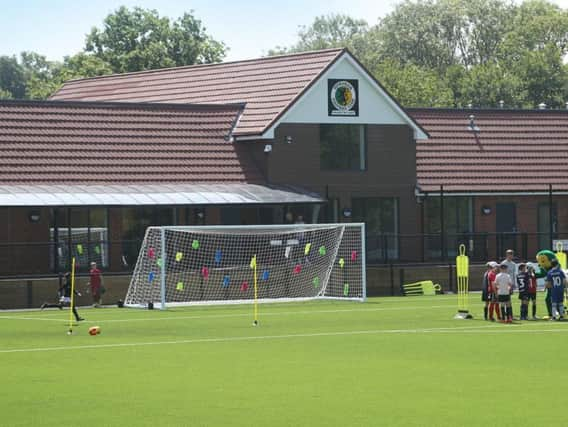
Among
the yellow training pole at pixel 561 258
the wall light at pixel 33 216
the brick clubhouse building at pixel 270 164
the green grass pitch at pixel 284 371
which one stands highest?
the brick clubhouse building at pixel 270 164

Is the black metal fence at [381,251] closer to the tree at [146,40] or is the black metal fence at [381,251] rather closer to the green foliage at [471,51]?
the tree at [146,40]

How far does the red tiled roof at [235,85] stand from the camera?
53656 millimetres

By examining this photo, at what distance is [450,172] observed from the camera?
57812 millimetres

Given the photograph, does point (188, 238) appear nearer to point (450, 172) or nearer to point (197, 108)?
point (197, 108)

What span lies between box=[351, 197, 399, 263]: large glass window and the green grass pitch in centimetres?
1567

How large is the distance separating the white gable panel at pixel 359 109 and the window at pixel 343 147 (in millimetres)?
466

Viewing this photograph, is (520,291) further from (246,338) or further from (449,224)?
(449,224)

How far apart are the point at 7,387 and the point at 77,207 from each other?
24421 millimetres

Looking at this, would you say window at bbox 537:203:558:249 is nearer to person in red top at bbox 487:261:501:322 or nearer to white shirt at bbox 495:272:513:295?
person in red top at bbox 487:261:501:322

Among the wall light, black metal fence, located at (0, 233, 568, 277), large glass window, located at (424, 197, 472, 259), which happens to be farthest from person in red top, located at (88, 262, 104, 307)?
large glass window, located at (424, 197, 472, 259)

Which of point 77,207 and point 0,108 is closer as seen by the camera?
point 77,207

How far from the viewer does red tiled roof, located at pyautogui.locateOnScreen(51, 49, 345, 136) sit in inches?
2112

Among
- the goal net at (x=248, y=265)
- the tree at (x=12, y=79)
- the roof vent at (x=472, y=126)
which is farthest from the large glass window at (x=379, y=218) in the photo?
the tree at (x=12, y=79)

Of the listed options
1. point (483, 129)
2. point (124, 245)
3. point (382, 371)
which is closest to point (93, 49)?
point (483, 129)
